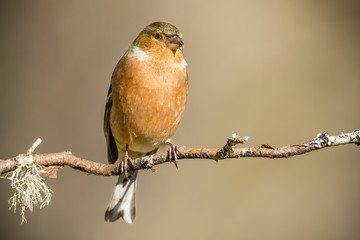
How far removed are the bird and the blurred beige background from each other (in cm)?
181

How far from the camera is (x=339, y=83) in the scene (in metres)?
6.54

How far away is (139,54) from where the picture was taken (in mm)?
4246

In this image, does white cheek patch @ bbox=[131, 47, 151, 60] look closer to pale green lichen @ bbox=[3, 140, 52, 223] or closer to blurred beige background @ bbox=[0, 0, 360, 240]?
pale green lichen @ bbox=[3, 140, 52, 223]

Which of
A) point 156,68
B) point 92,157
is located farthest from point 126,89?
point 92,157

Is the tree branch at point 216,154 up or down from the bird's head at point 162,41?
down

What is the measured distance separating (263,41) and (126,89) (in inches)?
120

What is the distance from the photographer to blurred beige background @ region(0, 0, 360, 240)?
609 centimetres

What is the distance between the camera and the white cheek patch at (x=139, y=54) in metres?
4.18

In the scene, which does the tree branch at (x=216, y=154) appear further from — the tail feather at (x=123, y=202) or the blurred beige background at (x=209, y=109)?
the blurred beige background at (x=209, y=109)

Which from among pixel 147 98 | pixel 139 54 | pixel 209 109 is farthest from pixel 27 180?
pixel 209 109

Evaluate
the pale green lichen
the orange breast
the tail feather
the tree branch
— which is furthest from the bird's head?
the pale green lichen

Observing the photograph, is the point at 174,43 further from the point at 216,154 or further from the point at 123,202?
the point at 123,202

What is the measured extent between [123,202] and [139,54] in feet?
5.38

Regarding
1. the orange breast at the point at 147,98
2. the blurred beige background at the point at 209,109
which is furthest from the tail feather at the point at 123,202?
the blurred beige background at the point at 209,109
